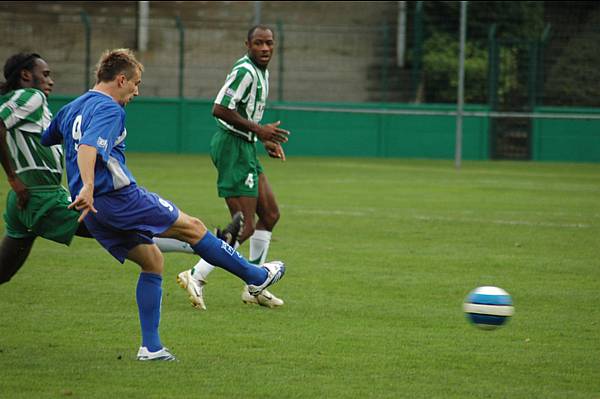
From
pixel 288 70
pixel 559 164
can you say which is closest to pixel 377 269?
pixel 559 164

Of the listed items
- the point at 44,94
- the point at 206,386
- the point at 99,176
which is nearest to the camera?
the point at 206,386

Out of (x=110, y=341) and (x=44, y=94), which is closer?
(x=110, y=341)

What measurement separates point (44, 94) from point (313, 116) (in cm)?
2174

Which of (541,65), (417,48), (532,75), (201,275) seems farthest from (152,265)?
(417,48)

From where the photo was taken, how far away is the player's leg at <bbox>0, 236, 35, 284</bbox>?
293 inches

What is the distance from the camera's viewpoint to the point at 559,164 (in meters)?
27.8

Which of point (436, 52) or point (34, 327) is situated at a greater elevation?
point (436, 52)

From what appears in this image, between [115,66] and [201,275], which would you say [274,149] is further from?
[115,66]

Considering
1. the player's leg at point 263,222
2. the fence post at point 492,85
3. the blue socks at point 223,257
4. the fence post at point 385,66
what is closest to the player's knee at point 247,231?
the player's leg at point 263,222

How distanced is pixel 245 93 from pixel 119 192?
8.96 ft

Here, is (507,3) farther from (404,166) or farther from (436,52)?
(404,166)

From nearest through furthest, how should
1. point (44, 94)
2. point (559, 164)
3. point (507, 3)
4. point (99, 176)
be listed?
point (99, 176), point (44, 94), point (559, 164), point (507, 3)

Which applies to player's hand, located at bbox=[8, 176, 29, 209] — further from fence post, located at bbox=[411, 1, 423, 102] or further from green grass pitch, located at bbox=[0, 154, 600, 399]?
fence post, located at bbox=[411, 1, 423, 102]

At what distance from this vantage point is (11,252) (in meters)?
7.45
